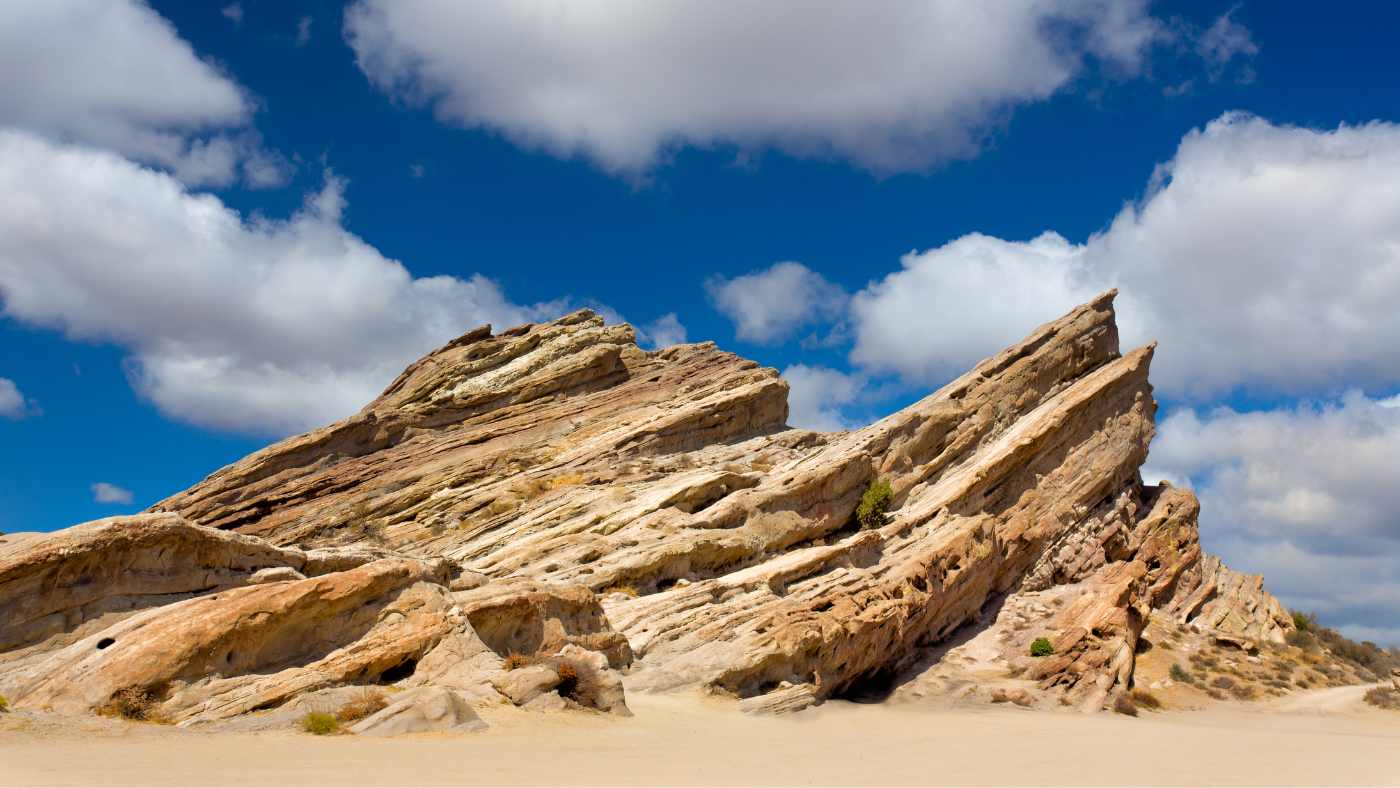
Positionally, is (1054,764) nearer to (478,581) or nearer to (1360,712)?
(478,581)

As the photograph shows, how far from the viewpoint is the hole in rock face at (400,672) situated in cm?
2062

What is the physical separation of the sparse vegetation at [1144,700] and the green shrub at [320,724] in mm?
32275

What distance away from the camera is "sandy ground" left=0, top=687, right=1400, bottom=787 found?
13062 mm

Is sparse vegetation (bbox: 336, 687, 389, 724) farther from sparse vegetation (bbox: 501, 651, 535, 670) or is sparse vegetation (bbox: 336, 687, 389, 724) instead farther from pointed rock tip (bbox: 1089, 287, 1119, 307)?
pointed rock tip (bbox: 1089, 287, 1119, 307)

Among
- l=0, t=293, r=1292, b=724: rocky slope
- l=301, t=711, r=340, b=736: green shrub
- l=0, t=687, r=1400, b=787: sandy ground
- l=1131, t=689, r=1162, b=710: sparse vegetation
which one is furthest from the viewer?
l=1131, t=689, r=1162, b=710: sparse vegetation

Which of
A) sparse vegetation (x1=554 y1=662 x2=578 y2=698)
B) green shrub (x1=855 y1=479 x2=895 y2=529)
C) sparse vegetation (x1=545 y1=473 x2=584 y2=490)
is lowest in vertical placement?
sparse vegetation (x1=554 y1=662 x2=578 y2=698)

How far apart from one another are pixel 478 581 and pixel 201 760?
14.6 meters

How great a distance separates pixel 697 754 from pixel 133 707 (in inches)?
401

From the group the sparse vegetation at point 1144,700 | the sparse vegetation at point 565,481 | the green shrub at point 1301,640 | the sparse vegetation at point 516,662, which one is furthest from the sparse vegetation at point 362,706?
the green shrub at point 1301,640

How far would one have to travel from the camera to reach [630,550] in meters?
34.8

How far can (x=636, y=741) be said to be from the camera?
18703mm

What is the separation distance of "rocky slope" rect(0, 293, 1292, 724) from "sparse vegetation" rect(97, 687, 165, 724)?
112 millimetres

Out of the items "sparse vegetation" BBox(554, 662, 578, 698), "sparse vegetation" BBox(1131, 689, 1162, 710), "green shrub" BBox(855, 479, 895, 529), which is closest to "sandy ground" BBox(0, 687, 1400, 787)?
"sparse vegetation" BBox(554, 662, 578, 698)

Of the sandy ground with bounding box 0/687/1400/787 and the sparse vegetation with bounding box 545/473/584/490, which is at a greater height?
the sparse vegetation with bounding box 545/473/584/490
